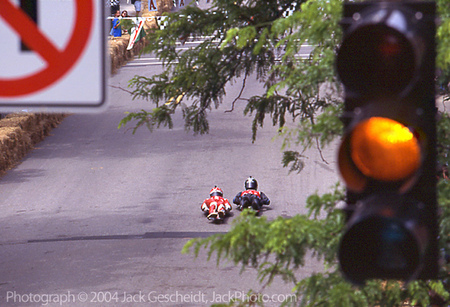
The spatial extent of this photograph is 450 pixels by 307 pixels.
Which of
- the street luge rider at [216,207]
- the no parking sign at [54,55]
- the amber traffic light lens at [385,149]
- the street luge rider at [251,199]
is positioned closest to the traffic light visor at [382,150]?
the amber traffic light lens at [385,149]

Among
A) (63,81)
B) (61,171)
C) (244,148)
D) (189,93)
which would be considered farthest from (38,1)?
(244,148)

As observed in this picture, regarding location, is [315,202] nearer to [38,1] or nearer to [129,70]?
[38,1]

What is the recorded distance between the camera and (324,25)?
4902 mm

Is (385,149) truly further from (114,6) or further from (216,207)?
(114,6)

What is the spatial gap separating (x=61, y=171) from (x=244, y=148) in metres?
4.78

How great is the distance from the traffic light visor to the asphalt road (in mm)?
5457

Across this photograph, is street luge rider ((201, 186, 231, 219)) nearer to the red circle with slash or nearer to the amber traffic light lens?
the amber traffic light lens

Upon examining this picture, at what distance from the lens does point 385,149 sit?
2.53 meters

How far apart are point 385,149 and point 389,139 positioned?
0.14ft

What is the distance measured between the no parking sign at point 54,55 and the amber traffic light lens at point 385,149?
2.92ft

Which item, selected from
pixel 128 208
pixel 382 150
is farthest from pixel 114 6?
pixel 382 150

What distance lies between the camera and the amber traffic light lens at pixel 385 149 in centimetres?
250

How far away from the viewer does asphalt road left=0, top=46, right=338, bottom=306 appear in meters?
10.5

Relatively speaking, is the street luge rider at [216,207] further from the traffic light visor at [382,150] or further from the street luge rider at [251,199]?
the traffic light visor at [382,150]
